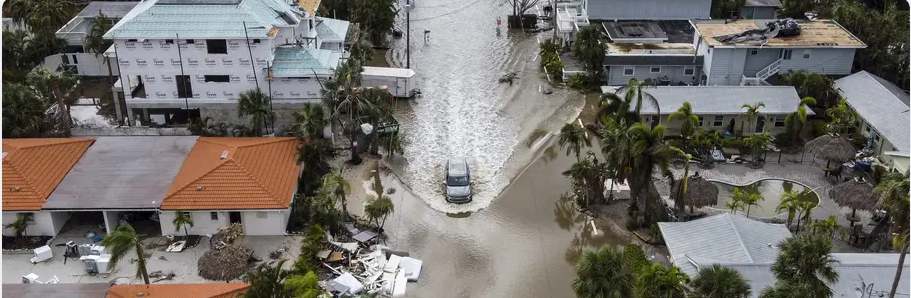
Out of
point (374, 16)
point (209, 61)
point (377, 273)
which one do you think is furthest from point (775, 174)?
point (374, 16)

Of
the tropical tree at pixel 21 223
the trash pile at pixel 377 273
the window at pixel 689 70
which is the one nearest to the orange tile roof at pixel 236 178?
the trash pile at pixel 377 273

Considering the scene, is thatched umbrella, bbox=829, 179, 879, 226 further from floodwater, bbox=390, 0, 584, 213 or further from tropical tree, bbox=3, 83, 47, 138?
tropical tree, bbox=3, 83, 47, 138

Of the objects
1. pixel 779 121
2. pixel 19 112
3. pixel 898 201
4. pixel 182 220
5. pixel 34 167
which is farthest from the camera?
pixel 779 121

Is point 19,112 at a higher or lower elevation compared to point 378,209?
higher

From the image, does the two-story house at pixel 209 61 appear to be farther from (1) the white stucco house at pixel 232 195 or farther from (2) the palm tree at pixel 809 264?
(2) the palm tree at pixel 809 264

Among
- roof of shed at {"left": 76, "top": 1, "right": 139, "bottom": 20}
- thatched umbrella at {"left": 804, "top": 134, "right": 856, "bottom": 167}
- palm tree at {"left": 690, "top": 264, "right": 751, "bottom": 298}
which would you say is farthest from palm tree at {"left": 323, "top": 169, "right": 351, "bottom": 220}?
roof of shed at {"left": 76, "top": 1, "right": 139, "bottom": 20}

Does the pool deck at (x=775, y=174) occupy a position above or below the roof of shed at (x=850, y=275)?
below

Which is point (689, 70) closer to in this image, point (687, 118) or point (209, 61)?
point (687, 118)
